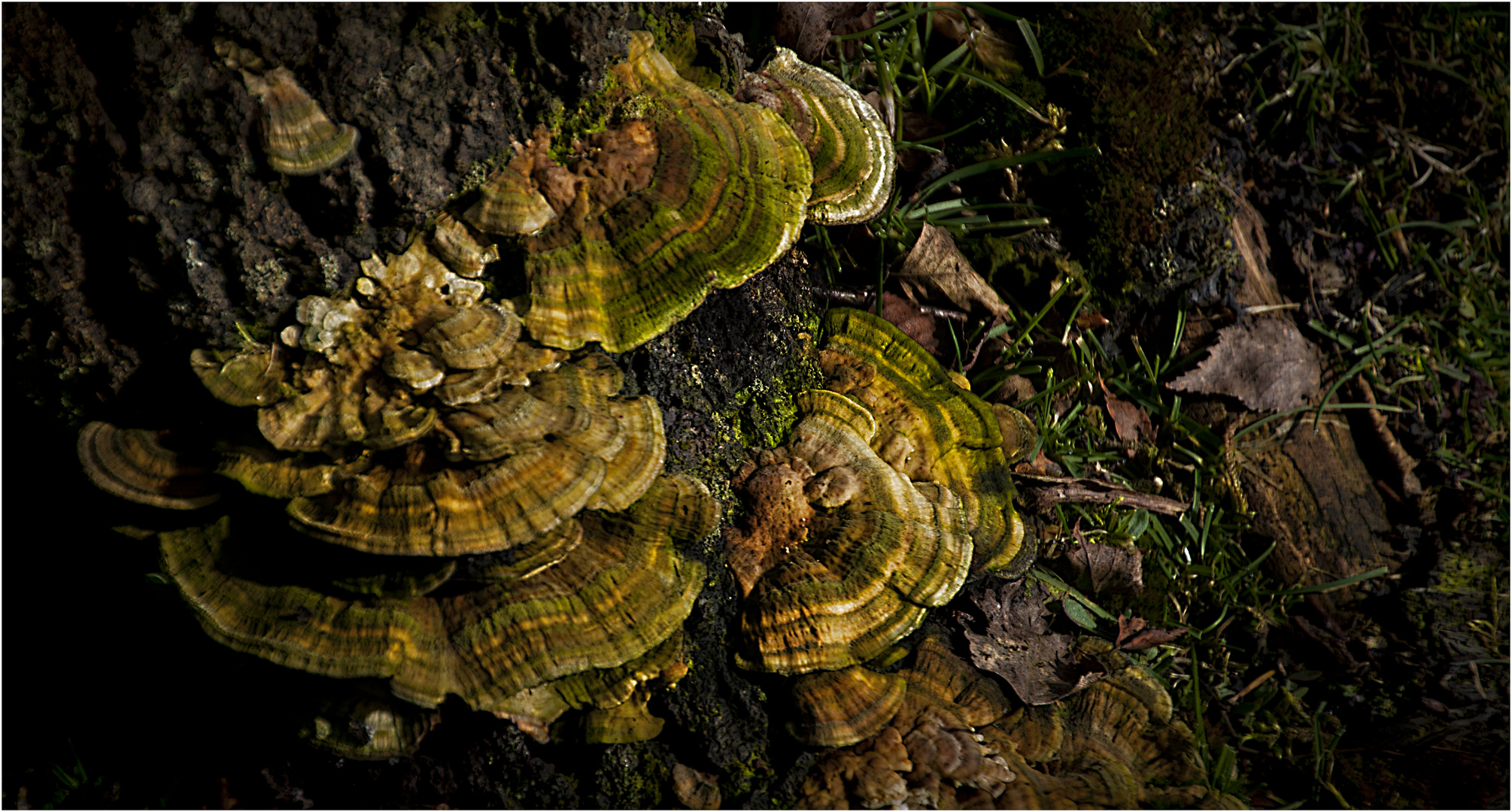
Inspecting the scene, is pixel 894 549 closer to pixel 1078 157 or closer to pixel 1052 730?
pixel 1052 730

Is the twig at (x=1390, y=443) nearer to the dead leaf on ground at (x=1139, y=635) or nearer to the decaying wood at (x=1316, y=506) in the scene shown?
the decaying wood at (x=1316, y=506)

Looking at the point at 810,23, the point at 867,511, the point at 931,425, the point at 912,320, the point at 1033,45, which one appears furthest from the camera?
the point at 1033,45

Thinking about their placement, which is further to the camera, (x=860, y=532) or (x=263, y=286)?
(x=860, y=532)

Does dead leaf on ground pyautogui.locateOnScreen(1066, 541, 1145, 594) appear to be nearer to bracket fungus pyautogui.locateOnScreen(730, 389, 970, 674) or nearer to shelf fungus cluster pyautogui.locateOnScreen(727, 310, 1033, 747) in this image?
shelf fungus cluster pyautogui.locateOnScreen(727, 310, 1033, 747)

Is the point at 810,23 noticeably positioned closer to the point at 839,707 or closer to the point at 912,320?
the point at 912,320

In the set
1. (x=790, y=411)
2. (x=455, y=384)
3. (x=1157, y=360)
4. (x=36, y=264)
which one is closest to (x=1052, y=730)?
(x=790, y=411)

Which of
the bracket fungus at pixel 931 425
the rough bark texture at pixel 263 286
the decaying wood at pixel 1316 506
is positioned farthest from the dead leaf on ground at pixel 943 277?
the decaying wood at pixel 1316 506

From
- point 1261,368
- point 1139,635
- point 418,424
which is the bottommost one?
point 1139,635

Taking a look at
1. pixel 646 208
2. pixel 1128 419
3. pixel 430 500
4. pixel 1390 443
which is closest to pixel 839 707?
pixel 430 500
